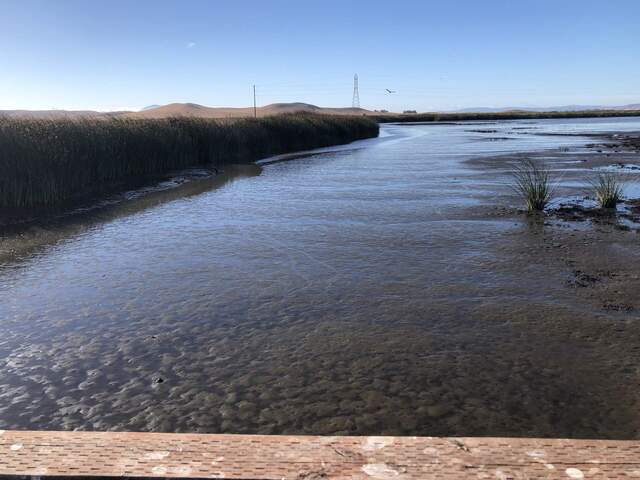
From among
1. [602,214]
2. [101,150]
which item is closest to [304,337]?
[602,214]

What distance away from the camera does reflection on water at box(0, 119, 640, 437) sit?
380 cm

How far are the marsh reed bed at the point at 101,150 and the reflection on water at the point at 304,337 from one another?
11.6 ft

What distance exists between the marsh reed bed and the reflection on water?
3527 millimetres

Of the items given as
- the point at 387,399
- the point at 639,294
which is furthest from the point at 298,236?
the point at 387,399

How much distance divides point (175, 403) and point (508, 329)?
3048 millimetres

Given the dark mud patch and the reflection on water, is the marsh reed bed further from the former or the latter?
the dark mud patch

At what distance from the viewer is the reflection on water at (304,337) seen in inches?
150

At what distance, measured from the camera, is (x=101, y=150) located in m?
16.3

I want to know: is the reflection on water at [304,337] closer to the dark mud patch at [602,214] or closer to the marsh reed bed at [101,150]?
the dark mud patch at [602,214]

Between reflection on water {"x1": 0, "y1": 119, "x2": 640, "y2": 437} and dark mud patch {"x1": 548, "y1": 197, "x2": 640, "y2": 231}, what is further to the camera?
dark mud patch {"x1": 548, "y1": 197, "x2": 640, "y2": 231}

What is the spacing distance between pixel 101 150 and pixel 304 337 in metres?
13.2

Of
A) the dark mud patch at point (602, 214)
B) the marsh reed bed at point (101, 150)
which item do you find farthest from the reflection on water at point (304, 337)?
the marsh reed bed at point (101, 150)

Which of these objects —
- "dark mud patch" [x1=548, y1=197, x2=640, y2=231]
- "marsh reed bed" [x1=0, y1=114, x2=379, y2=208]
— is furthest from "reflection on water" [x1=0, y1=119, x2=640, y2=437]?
"marsh reed bed" [x1=0, y1=114, x2=379, y2=208]

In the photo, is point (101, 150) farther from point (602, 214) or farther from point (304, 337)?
point (304, 337)
